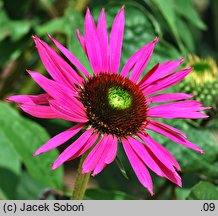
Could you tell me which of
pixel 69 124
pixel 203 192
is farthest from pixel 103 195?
pixel 69 124

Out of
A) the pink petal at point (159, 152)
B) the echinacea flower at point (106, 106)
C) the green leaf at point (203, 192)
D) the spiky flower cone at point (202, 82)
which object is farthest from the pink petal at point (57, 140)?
the spiky flower cone at point (202, 82)

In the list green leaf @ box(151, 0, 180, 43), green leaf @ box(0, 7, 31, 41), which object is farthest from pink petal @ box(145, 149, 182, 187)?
A: green leaf @ box(0, 7, 31, 41)

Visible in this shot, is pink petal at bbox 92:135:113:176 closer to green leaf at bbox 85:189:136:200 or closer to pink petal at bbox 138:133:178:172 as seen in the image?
pink petal at bbox 138:133:178:172

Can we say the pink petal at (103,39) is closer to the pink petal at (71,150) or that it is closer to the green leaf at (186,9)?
the pink petal at (71,150)

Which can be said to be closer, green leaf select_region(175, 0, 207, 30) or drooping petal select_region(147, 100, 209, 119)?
drooping petal select_region(147, 100, 209, 119)

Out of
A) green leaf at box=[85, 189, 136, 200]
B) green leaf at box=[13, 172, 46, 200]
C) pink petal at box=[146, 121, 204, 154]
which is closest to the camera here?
pink petal at box=[146, 121, 204, 154]

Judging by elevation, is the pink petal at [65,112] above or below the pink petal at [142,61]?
below

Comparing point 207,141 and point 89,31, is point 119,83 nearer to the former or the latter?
point 89,31
